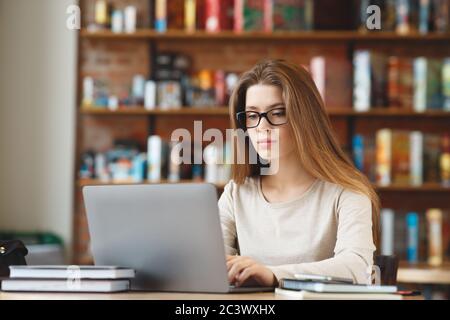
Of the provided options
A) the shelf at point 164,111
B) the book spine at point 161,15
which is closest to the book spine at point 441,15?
the shelf at point 164,111

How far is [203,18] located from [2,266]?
2599 mm

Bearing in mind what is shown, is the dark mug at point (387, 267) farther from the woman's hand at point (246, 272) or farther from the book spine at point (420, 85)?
the book spine at point (420, 85)

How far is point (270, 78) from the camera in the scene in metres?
2.19

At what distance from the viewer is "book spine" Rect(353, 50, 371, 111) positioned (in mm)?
4145

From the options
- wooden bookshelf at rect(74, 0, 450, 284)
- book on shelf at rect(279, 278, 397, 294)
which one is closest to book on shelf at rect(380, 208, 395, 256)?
wooden bookshelf at rect(74, 0, 450, 284)

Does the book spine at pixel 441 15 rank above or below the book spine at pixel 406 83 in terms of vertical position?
above

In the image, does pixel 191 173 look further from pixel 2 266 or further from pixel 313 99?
pixel 2 266

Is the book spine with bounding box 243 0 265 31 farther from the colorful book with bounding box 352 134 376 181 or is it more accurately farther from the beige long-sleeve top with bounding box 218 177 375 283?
the beige long-sleeve top with bounding box 218 177 375 283

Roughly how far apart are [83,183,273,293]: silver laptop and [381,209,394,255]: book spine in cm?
241

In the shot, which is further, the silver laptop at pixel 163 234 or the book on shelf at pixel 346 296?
the silver laptop at pixel 163 234

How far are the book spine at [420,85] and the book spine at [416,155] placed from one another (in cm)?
15

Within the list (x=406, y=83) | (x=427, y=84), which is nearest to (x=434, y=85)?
(x=427, y=84)

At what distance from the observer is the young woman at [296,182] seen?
2129 mm
